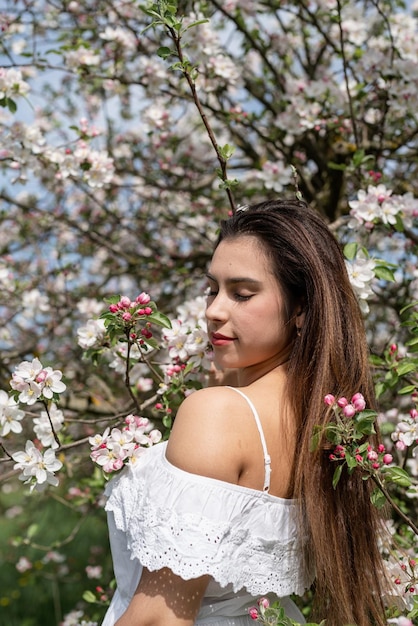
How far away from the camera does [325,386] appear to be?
150cm

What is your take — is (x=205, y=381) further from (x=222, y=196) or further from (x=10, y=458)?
(x=222, y=196)

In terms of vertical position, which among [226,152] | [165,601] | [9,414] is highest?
[226,152]

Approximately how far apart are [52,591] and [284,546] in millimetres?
2874

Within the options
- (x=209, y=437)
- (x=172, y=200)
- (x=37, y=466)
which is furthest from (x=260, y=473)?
(x=172, y=200)

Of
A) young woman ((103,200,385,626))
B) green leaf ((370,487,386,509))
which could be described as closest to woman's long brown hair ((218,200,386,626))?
young woman ((103,200,385,626))

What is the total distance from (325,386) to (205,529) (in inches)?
15.6

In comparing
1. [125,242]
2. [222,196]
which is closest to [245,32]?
[222,196]

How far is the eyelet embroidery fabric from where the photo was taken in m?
1.32

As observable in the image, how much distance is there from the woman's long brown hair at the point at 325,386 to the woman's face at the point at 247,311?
1.2 inches

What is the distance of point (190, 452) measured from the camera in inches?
52.6

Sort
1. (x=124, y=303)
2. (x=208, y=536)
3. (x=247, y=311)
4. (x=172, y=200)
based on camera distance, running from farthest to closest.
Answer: (x=172, y=200)
(x=124, y=303)
(x=247, y=311)
(x=208, y=536)

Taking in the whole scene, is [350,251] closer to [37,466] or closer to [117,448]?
[117,448]

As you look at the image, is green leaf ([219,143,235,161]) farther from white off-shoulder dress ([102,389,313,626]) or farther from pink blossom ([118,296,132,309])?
white off-shoulder dress ([102,389,313,626])

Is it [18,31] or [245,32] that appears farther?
[18,31]
